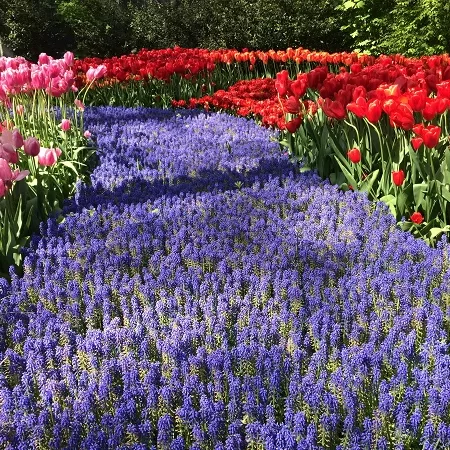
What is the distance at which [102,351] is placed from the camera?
8.07 ft

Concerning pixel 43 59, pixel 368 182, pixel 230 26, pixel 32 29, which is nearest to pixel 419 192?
pixel 368 182

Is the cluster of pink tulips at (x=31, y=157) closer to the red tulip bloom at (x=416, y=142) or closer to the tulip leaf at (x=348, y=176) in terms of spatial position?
the tulip leaf at (x=348, y=176)

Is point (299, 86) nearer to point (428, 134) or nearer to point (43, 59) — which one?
point (428, 134)

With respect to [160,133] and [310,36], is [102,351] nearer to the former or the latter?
[160,133]

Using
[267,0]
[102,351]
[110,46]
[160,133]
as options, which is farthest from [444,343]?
[110,46]

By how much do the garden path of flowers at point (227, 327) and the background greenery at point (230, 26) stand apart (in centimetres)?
1152

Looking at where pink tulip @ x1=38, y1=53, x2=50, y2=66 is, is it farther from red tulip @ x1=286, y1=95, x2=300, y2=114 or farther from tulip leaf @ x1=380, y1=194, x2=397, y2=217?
tulip leaf @ x1=380, y1=194, x2=397, y2=217

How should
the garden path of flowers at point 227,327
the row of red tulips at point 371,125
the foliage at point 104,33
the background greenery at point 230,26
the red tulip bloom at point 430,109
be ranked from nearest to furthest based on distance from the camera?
the garden path of flowers at point 227,327 < the row of red tulips at point 371,125 < the red tulip bloom at point 430,109 < the background greenery at point 230,26 < the foliage at point 104,33

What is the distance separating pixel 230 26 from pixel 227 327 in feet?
45.7

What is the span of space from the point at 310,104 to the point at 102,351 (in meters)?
3.45

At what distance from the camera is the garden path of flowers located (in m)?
2.02

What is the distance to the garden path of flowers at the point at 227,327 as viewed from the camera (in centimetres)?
202

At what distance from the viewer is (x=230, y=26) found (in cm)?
1551

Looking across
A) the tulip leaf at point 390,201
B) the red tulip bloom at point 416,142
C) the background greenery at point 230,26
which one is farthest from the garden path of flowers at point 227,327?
the background greenery at point 230,26
